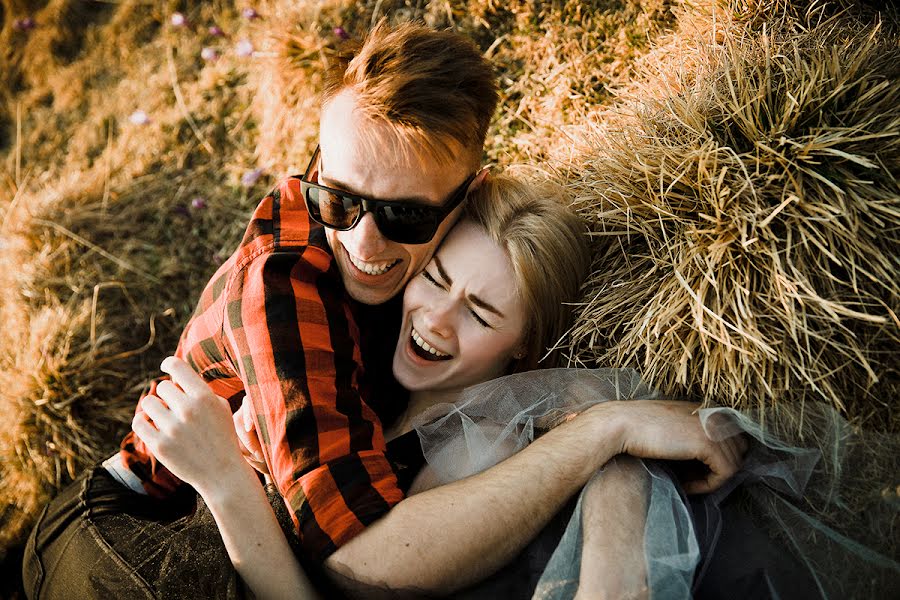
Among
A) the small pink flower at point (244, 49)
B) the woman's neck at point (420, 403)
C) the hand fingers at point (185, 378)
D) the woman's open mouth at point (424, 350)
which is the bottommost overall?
the woman's neck at point (420, 403)

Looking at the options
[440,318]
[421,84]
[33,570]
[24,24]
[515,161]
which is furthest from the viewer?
[24,24]

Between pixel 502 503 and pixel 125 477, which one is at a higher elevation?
pixel 125 477

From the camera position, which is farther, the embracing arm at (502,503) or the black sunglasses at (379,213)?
the black sunglasses at (379,213)

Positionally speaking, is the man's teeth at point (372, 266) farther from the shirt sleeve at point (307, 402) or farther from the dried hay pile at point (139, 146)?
the dried hay pile at point (139, 146)

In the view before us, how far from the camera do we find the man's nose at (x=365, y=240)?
2605 mm

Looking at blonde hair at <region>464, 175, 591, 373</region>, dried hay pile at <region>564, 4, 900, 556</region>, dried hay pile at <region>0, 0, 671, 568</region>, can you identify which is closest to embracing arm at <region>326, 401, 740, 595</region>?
dried hay pile at <region>564, 4, 900, 556</region>

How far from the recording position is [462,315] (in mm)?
2842

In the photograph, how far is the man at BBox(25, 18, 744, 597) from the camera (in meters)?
2.26

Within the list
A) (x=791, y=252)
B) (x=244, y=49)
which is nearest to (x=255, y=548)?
(x=791, y=252)

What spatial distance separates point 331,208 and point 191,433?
3.36ft

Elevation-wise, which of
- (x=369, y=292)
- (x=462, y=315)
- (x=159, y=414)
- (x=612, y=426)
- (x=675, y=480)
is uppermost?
(x=159, y=414)

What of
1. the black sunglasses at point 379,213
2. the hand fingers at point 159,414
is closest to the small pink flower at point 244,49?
the black sunglasses at point 379,213

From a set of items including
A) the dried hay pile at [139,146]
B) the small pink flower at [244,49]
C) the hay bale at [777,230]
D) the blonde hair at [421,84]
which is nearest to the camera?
the hay bale at [777,230]

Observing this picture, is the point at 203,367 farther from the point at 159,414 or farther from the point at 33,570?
the point at 33,570
